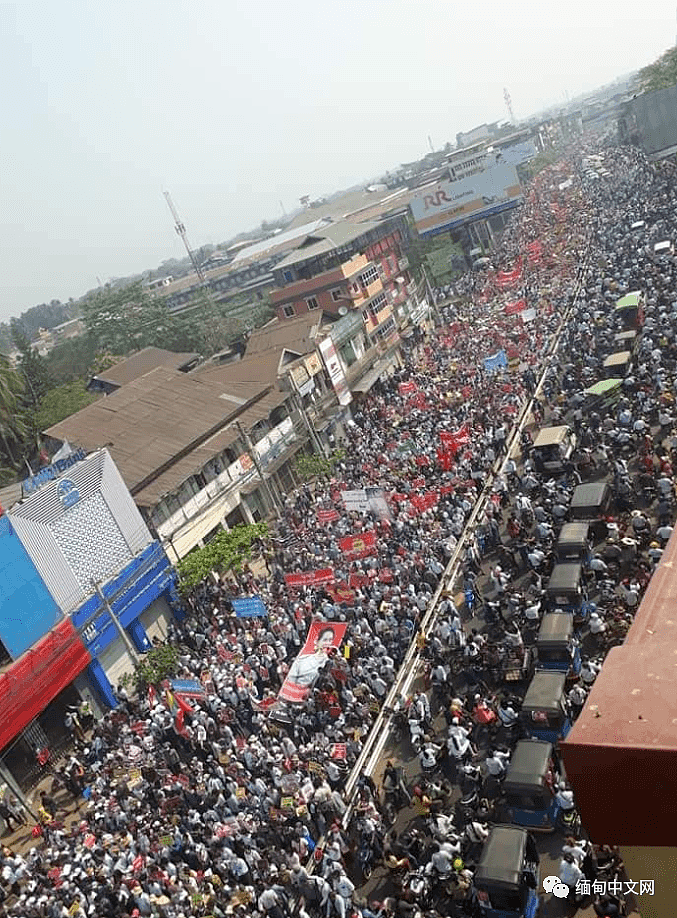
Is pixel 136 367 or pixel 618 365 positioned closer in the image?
pixel 618 365

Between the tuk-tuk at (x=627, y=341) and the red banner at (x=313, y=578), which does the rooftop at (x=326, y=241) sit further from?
the red banner at (x=313, y=578)

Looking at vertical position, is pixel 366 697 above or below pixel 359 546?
below

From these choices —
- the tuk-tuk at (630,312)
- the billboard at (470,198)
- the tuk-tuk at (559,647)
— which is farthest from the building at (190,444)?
the billboard at (470,198)

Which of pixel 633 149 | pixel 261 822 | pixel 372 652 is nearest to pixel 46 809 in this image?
pixel 261 822

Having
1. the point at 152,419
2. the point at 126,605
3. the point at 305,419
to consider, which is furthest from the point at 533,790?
the point at 305,419

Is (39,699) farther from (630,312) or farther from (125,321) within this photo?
(125,321)

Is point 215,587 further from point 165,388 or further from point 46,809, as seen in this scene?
point 165,388

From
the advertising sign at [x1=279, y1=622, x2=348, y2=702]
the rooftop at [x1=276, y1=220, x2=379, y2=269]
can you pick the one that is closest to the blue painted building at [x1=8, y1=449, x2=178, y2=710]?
the advertising sign at [x1=279, y1=622, x2=348, y2=702]
